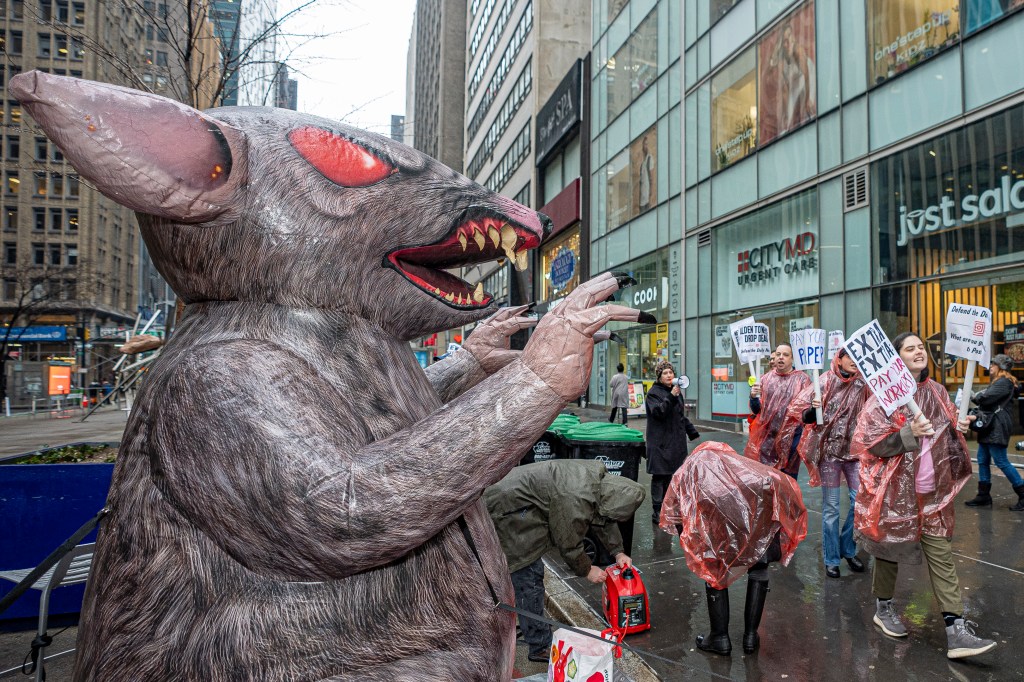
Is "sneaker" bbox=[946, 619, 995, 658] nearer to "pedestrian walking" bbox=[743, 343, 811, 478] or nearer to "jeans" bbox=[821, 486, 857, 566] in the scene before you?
"jeans" bbox=[821, 486, 857, 566]

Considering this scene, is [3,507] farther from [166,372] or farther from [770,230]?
[770,230]

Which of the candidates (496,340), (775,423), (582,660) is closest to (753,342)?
(775,423)

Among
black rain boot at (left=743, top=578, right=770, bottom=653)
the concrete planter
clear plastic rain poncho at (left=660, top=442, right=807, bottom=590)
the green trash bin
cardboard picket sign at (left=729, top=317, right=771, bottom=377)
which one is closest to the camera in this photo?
clear plastic rain poncho at (left=660, top=442, right=807, bottom=590)

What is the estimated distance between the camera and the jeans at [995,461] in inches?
266

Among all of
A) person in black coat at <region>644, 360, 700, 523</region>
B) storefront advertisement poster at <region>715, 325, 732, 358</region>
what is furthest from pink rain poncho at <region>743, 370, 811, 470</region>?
storefront advertisement poster at <region>715, 325, 732, 358</region>

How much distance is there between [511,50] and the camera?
30797 mm

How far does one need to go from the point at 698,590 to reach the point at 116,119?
4.79 m

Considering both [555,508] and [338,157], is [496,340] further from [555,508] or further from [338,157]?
[555,508]

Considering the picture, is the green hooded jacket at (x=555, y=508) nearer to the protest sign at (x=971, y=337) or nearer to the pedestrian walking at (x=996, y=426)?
the protest sign at (x=971, y=337)

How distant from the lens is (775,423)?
620 cm

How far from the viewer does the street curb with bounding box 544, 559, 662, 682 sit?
353cm

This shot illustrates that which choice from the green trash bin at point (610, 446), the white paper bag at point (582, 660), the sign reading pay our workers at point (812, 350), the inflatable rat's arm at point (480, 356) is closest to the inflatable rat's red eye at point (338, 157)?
the inflatable rat's arm at point (480, 356)

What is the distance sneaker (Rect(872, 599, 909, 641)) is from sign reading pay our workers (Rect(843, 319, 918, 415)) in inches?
51.1

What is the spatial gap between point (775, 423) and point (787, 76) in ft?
31.2
